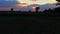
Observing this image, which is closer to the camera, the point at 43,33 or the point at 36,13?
the point at 43,33

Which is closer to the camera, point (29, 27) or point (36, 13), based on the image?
point (29, 27)

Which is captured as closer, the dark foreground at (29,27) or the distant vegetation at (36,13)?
the dark foreground at (29,27)

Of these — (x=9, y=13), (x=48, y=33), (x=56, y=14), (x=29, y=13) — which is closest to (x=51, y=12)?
(x=56, y=14)

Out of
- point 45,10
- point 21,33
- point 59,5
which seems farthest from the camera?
point 59,5

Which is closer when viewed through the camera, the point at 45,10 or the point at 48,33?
the point at 48,33

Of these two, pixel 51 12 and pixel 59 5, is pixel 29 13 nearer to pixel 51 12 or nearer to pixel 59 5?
pixel 51 12

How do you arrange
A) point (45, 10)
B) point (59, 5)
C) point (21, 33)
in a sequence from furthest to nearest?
point (59, 5) < point (45, 10) < point (21, 33)

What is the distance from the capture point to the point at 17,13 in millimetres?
15445

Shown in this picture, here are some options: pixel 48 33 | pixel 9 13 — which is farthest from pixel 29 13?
pixel 48 33

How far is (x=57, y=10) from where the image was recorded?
1510cm

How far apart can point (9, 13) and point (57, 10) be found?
347 cm

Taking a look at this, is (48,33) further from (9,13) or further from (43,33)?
(9,13)

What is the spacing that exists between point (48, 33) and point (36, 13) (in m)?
8.40

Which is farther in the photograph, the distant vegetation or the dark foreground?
the distant vegetation
